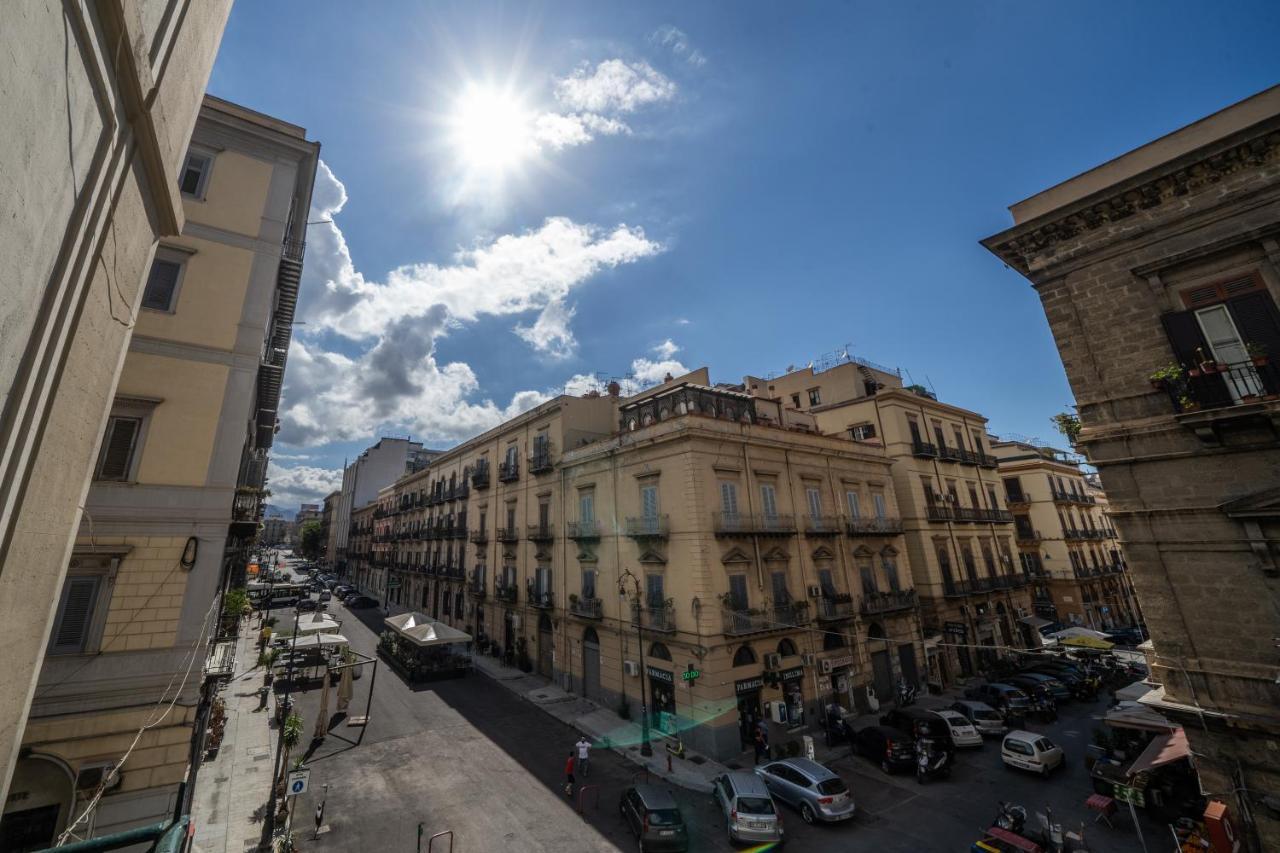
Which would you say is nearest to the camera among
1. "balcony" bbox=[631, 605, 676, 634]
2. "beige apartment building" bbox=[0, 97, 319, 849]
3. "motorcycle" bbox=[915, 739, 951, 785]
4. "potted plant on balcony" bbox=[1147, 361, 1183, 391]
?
"beige apartment building" bbox=[0, 97, 319, 849]

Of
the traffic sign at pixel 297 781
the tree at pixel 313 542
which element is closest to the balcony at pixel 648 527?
the traffic sign at pixel 297 781

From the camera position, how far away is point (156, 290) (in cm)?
1092

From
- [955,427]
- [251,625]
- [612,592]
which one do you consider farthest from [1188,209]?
[251,625]

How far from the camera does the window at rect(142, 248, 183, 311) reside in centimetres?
1084

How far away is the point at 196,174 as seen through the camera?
476 inches

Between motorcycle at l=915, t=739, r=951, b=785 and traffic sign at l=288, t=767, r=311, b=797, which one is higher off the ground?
traffic sign at l=288, t=767, r=311, b=797

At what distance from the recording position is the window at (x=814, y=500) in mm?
23141

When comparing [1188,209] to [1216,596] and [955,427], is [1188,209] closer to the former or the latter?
[1216,596]

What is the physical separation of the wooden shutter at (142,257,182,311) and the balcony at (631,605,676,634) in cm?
1661

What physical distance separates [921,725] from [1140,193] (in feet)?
54.4

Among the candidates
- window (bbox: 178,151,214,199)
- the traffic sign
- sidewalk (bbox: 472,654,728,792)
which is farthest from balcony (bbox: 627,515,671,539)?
window (bbox: 178,151,214,199)

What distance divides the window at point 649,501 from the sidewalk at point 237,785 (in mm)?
14284

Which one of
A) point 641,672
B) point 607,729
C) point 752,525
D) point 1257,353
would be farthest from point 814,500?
point 1257,353

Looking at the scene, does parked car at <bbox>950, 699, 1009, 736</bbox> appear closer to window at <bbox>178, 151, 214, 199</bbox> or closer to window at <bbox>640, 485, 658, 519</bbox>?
window at <bbox>640, 485, 658, 519</bbox>
